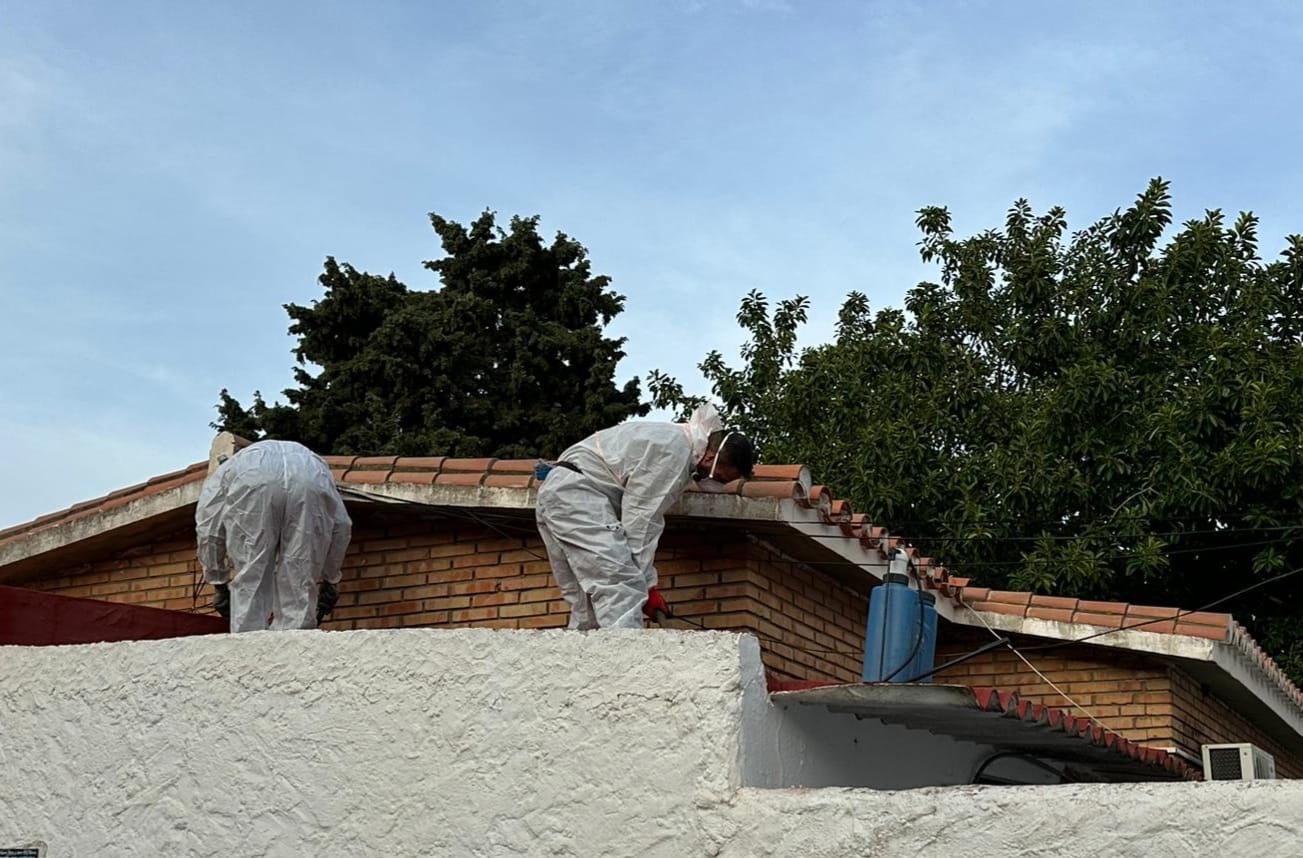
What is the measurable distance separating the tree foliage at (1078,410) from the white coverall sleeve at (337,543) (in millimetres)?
10969

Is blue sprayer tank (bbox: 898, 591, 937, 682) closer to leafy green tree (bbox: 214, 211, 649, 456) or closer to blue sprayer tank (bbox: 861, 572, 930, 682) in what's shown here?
blue sprayer tank (bbox: 861, 572, 930, 682)

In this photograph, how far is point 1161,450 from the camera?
17750 mm

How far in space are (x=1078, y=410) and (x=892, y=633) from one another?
41.0ft

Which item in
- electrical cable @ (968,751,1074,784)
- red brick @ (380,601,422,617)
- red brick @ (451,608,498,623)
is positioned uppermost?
red brick @ (380,601,422,617)

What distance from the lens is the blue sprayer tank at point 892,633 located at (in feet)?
21.7

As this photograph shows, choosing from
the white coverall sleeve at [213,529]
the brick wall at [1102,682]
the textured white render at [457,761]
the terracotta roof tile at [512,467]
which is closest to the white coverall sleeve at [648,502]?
the terracotta roof tile at [512,467]

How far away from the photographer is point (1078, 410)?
18359 mm

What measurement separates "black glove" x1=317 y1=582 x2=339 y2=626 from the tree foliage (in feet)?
35.6

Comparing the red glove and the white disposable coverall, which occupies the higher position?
the white disposable coverall

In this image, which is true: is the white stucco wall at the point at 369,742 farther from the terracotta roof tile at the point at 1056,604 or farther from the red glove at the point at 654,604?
the terracotta roof tile at the point at 1056,604

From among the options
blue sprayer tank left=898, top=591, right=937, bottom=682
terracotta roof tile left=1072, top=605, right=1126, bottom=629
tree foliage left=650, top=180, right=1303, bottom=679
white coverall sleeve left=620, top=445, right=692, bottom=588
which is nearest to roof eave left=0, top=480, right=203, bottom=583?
white coverall sleeve left=620, top=445, right=692, bottom=588

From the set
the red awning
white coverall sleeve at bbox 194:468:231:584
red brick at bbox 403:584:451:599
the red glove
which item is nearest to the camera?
the red awning

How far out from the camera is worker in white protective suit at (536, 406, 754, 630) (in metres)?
6.64

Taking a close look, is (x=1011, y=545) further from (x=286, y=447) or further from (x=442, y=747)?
(x=442, y=747)
